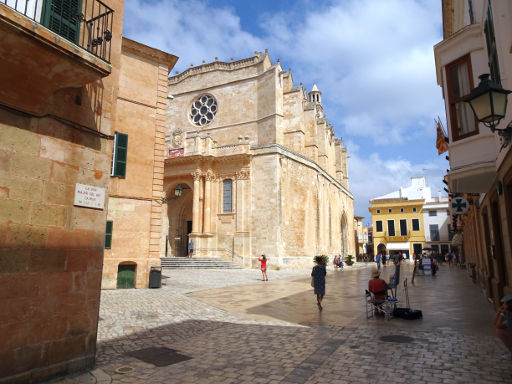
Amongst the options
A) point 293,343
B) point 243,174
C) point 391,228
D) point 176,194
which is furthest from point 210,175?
point 391,228

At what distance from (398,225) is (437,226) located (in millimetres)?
5323

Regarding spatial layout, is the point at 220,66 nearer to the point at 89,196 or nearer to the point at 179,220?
the point at 179,220

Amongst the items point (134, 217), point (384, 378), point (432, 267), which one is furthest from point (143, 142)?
point (432, 267)

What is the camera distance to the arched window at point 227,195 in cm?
2866

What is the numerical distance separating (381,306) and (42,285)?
716 cm

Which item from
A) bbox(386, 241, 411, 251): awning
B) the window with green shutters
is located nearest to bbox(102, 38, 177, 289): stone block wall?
the window with green shutters

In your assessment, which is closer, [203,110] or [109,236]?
[109,236]

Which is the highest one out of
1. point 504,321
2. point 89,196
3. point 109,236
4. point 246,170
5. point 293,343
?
point 246,170

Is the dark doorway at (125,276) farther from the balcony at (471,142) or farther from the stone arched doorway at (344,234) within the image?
the stone arched doorway at (344,234)

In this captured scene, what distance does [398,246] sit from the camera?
5256 cm

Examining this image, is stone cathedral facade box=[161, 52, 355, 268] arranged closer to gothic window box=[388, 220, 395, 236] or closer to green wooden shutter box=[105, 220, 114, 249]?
green wooden shutter box=[105, 220, 114, 249]

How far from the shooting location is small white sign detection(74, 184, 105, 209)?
4984mm

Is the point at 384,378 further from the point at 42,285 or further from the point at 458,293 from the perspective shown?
the point at 458,293

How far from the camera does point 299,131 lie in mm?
33281
